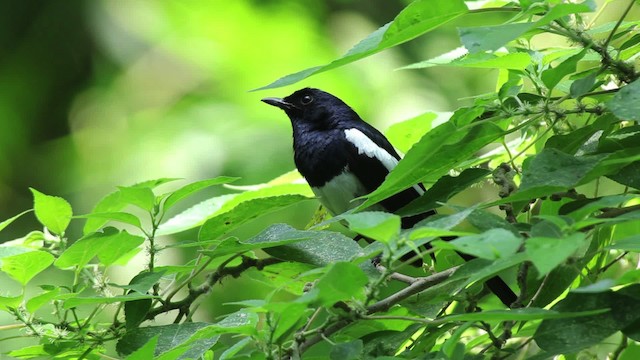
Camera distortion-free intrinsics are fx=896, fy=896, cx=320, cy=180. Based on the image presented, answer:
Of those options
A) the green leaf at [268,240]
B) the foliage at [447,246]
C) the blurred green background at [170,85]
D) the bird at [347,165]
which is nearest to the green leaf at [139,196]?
the foliage at [447,246]

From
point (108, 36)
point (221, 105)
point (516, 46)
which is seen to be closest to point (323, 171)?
point (516, 46)

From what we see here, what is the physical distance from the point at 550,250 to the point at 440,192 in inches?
13.3

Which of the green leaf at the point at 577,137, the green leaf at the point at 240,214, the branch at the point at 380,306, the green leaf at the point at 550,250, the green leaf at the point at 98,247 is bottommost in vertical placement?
the branch at the point at 380,306

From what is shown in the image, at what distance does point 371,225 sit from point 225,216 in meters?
0.42

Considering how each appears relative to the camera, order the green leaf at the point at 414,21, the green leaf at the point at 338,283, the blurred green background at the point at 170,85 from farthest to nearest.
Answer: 1. the blurred green background at the point at 170,85
2. the green leaf at the point at 414,21
3. the green leaf at the point at 338,283

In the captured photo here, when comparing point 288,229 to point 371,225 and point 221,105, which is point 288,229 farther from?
point 221,105

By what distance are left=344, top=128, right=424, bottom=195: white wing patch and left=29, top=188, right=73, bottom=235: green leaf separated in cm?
99

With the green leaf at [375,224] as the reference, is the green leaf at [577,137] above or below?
below

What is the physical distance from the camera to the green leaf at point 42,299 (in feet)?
3.19

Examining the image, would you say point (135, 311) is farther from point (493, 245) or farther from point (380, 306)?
point (493, 245)

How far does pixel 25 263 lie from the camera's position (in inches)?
41.0

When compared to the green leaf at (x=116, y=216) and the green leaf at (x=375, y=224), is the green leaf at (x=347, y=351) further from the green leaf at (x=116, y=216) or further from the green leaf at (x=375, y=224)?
the green leaf at (x=116, y=216)

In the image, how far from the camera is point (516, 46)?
3.71 ft

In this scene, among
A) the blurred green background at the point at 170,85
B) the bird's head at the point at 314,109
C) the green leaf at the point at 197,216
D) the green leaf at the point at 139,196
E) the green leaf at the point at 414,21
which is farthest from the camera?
the blurred green background at the point at 170,85
